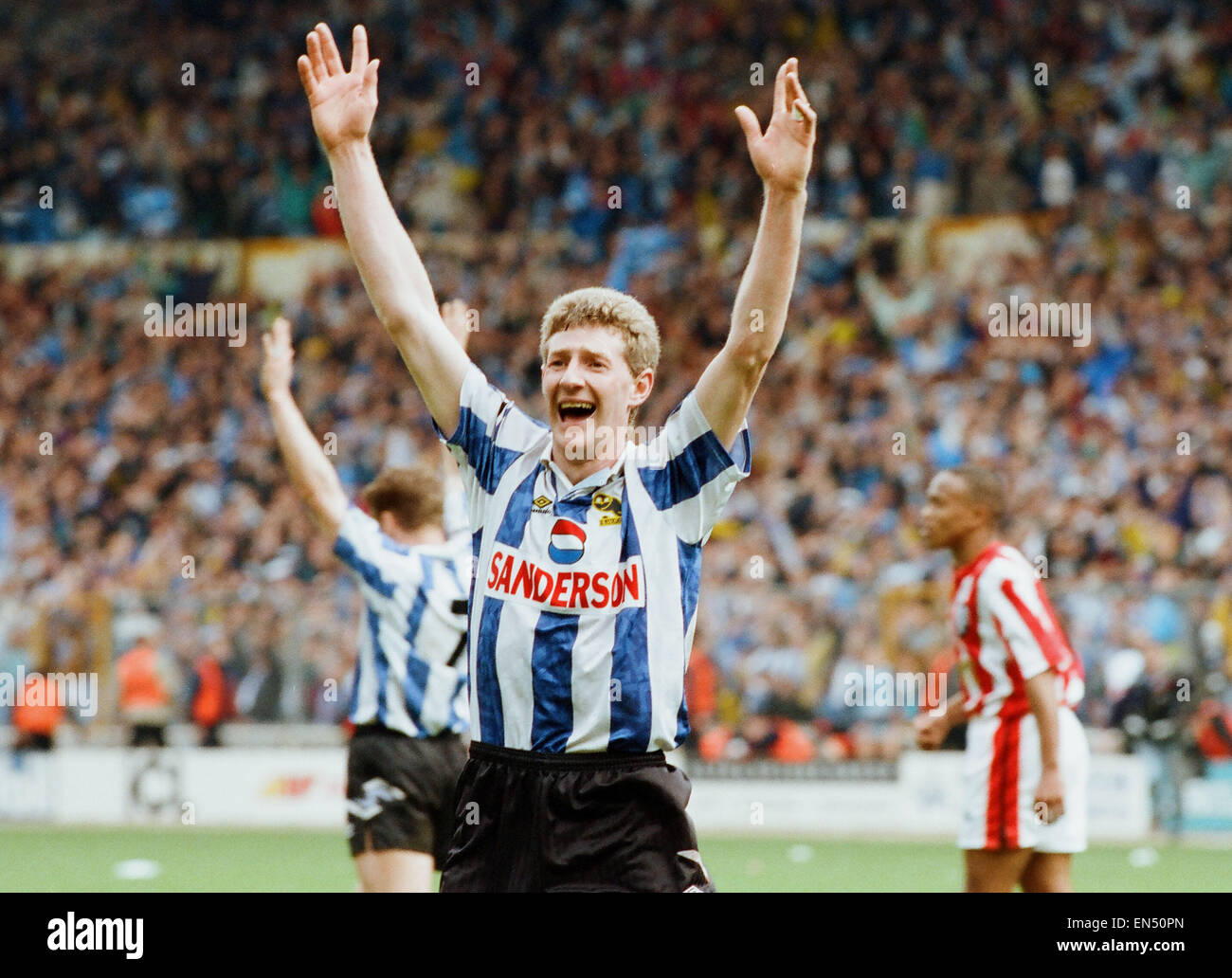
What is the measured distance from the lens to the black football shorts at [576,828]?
3854 millimetres

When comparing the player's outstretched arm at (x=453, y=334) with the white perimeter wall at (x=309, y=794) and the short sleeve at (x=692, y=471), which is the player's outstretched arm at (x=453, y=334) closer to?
the short sleeve at (x=692, y=471)

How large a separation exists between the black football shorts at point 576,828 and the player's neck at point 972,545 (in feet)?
11.5

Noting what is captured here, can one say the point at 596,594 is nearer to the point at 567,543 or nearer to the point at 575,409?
the point at 567,543

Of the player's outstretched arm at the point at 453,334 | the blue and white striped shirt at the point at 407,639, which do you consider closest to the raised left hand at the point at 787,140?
the player's outstretched arm at the point at 453,334

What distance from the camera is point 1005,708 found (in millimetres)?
6996

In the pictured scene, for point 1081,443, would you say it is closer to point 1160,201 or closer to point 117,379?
point 1160,201

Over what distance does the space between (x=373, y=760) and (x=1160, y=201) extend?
47.3 feet

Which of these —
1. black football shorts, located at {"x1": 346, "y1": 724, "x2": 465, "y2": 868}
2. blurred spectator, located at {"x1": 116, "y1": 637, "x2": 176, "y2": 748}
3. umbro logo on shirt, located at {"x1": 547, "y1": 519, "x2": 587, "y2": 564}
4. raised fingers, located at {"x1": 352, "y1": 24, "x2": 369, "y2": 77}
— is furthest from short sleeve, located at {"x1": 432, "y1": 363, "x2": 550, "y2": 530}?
blurred spectator, located at {"x1": 116, "y1": 637, "x2": 176, "y2": 748}

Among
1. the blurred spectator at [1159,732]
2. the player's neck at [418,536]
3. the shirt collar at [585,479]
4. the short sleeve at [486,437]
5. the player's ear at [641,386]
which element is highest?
the player's ear at [641,386]

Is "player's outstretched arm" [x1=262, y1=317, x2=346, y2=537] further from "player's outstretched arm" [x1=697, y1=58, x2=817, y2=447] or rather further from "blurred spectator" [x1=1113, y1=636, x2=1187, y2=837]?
"blurred spectator" [x1=1113, y1=636, x2=1187, y2=837]

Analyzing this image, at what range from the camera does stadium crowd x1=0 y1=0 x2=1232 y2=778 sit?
15.3 m

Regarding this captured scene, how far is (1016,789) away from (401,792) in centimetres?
245

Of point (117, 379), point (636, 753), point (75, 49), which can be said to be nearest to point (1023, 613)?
point (636, 753)

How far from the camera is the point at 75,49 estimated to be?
2227 cm
